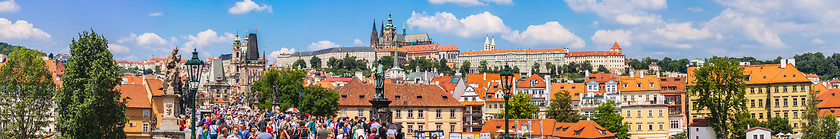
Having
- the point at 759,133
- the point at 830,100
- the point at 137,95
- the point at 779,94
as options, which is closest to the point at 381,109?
the point at 137,95

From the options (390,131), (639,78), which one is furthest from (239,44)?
(390,131)

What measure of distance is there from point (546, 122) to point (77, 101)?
122 ft

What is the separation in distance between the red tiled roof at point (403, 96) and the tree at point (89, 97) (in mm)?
29413

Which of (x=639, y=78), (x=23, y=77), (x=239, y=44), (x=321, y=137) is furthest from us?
(x=239, y=44)

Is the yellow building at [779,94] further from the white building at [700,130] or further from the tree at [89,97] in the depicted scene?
the tree at [89,97]

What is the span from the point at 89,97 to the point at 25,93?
40.9 ft

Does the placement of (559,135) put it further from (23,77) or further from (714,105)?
(23,77)

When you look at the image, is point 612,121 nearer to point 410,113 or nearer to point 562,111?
point 562,111

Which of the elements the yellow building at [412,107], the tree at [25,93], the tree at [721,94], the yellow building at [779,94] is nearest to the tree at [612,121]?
the yellow building at [779,94]

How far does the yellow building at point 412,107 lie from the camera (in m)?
65.3

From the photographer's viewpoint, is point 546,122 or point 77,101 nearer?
point 77,101

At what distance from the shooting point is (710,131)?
6378 cm

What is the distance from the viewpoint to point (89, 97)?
35.8 meters

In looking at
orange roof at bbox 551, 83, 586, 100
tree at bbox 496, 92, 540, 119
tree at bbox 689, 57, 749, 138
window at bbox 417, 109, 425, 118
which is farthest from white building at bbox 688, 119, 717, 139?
orange roof at bbox 551, 83, 586, 100
